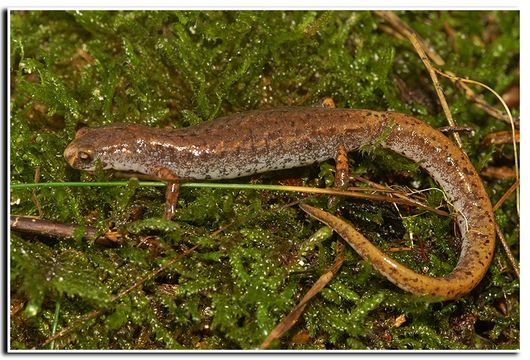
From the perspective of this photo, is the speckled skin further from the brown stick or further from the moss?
the brown stick

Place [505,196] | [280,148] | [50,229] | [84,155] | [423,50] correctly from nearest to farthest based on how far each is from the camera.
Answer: [50,229] → [84,155] → [280,148] → [505,196] → [423,50]

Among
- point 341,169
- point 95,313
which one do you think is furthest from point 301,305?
point 95,313

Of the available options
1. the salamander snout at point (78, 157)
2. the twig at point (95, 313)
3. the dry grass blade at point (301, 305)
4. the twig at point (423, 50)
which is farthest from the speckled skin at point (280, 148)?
the twig at point (95, 313)

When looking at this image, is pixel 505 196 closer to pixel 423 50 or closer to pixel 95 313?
pixel 423 50

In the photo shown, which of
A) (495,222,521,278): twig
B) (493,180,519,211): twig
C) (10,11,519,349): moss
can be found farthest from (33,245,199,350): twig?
(493,180,519,211): twig

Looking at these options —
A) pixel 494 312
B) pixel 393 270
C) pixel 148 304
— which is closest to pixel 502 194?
pixel 494 312

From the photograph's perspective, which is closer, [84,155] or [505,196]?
[84,155]
